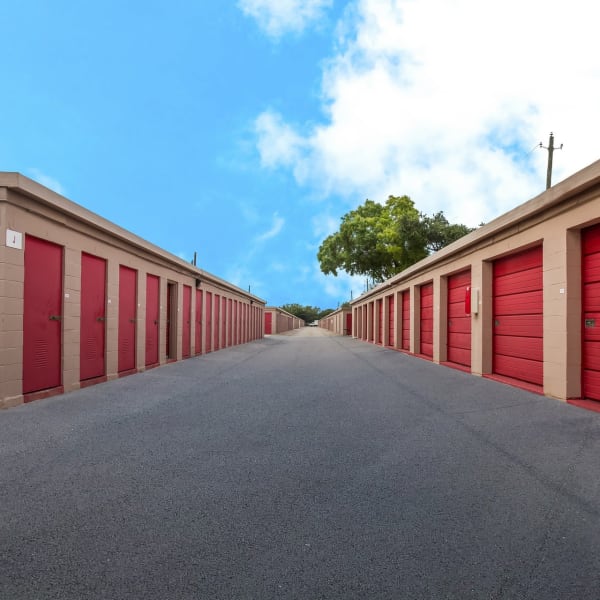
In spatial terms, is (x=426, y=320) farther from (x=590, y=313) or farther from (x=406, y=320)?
(x=590, y=313)

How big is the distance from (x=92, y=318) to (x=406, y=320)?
13.2m

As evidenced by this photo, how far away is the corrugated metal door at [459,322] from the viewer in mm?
11109

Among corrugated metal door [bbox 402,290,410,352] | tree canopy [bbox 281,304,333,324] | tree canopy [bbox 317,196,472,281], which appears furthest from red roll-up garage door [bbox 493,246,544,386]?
tree canopy [bbox 281,304,333,324]

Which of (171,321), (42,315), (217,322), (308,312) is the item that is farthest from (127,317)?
(308,312)

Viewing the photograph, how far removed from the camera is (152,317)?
1238 cm

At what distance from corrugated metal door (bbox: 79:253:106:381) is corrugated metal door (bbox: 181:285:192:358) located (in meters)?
5.96

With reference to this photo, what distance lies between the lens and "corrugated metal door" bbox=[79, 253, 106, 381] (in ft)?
27.9

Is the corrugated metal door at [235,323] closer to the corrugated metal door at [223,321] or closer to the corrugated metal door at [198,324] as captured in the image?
the corrugated metal door at [223,321]

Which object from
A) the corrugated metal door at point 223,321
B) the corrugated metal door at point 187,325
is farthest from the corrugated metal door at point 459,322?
the corrugated metal door at point 223,321

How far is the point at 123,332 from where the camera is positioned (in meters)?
10.4


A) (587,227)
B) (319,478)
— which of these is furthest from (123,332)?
(587,227)

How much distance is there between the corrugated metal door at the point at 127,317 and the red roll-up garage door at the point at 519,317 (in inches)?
366

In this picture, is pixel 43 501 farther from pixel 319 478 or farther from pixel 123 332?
pixel 123 332

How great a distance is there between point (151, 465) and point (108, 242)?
6.94m
